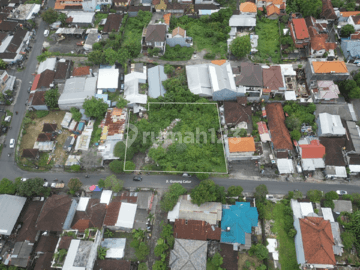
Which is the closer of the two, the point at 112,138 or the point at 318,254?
the point at 318,254

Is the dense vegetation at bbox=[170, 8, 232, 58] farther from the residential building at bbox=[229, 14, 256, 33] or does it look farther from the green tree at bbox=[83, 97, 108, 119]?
the green tree at bbox=[83, 97, 108, 119]

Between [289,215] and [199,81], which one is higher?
[199,81]

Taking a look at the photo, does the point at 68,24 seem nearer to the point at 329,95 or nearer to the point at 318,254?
the point at 329,95

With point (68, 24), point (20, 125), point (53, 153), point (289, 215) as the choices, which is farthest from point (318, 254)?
point (68, 24)

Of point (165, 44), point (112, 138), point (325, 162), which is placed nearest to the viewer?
point (325, 162)

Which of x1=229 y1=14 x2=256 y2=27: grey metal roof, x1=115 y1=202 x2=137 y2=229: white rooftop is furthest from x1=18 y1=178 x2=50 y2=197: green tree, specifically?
x1=229 y1=14 x2=256 y2=27: grey metal roof

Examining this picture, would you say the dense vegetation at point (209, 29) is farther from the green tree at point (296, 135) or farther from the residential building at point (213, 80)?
the green tree at point (296, 135)

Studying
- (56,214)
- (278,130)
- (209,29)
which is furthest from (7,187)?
(209,29)
